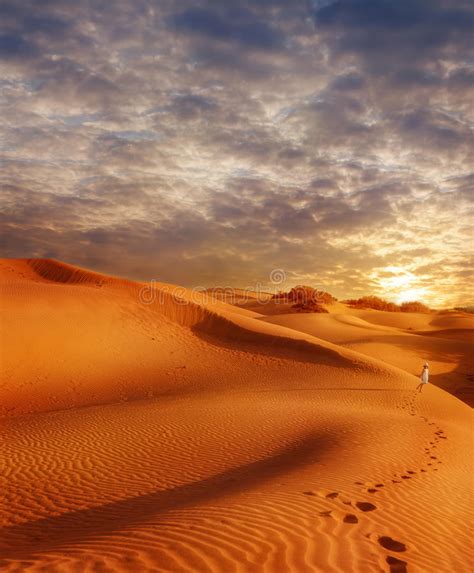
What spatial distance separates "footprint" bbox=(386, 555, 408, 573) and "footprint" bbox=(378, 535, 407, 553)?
283mm

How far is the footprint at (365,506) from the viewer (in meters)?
6.31

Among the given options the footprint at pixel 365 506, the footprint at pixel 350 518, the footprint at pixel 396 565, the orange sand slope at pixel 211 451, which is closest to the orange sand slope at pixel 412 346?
the orange sand slope at pixel 211 451

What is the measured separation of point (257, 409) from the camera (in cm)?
1533

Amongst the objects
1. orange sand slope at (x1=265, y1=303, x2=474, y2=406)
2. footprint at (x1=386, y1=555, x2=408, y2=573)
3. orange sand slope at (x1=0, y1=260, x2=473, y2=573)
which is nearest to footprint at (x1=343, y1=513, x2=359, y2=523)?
orange sand slope at (x1=0, y1=260, x2=473, y2=573)

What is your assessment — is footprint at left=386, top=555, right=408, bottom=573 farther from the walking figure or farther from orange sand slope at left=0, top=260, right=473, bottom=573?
the walking figure

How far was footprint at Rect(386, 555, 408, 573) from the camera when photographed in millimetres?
4605

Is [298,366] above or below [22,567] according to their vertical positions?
above

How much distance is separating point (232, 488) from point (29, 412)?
39.4 ft

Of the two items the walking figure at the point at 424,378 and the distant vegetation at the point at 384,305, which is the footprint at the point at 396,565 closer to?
the walking figure at the point at 424,378

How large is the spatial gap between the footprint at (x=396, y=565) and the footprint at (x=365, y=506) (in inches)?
54.8

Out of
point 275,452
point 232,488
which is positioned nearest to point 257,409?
point 275,452

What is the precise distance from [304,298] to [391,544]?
2589 inches

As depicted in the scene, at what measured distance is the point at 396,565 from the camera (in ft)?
15.5

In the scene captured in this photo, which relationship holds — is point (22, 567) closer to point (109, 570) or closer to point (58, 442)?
point (109, 570)
